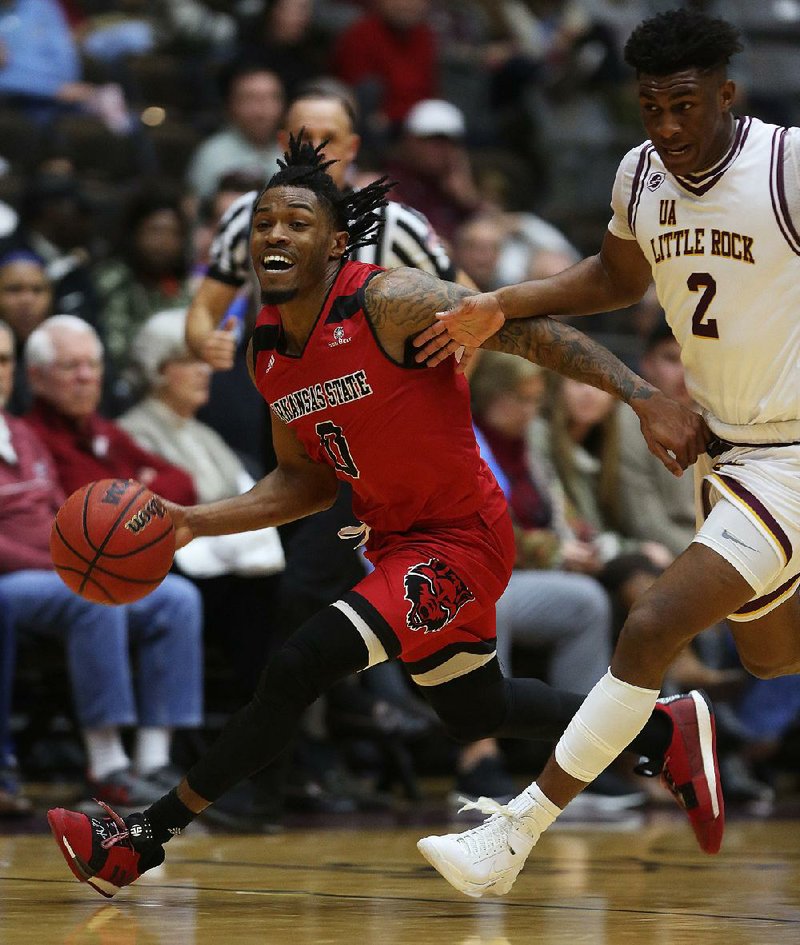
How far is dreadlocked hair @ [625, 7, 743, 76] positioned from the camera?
436 centimetres

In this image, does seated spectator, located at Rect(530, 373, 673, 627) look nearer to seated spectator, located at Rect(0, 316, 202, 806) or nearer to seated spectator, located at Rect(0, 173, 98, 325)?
seated spectator, located at Rect(0, 316, 202, 806)

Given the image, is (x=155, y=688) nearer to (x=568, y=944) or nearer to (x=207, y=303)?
(x=207, y=303)

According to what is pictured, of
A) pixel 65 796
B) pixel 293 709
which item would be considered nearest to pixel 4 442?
pixel 65 796

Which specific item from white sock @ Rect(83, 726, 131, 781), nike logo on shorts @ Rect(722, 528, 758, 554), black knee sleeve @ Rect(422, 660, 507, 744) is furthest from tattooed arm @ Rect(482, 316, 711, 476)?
white sock @ Rect(83, 726, 131, 781)

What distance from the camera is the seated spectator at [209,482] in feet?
24.6

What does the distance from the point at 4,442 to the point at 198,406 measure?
3.72 ft

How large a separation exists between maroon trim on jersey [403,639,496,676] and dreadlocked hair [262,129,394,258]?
1129mm

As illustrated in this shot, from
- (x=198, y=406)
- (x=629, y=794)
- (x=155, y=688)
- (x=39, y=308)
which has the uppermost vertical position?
(x=39, y=308)

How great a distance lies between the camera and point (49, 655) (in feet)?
23.9

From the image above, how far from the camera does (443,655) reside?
4785 mm

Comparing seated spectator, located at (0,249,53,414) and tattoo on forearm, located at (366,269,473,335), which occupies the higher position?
tattoo on forearm, located at (366,269,473,335)

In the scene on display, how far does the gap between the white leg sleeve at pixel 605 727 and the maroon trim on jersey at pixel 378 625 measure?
0.50 meters

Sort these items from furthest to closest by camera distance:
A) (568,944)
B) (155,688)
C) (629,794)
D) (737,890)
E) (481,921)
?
1. (629,794)
2. (155,688)
3. (737,890)
4. (481,921)
5. (568,944)

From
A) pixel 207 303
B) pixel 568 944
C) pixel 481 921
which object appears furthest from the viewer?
pixel 207 303
